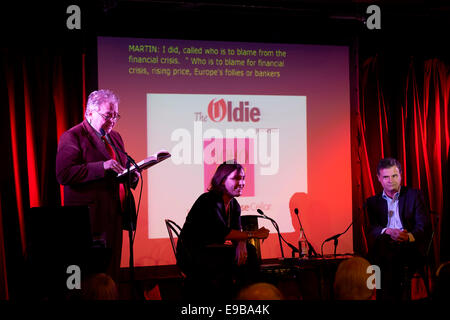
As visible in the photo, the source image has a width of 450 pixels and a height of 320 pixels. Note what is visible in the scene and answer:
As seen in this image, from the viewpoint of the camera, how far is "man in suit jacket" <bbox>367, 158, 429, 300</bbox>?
13.4ft

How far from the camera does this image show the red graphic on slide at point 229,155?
500 cm

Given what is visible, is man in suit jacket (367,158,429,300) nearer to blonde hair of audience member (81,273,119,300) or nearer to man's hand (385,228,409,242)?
man's hand (385,228,409,242)

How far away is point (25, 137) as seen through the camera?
465cm

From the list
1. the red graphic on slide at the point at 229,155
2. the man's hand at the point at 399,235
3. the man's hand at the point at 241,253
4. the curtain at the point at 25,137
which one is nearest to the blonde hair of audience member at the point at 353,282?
the man's hand at the point at 241,253

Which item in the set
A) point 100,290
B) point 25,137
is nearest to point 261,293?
point 100,290

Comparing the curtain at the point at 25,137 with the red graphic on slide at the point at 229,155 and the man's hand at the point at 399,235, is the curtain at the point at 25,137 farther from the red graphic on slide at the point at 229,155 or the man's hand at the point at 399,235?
the man's hand at the point at 399,235

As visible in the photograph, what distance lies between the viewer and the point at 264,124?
5.14m

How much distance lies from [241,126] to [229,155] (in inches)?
13.5

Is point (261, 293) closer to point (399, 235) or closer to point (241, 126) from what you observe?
point (399, 235)

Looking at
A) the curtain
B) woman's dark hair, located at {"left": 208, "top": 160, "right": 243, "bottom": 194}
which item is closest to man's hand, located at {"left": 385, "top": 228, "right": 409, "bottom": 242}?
woman's dark hair, located at {"left": 208, "top": 160, "right": 243, "bottom": 194}

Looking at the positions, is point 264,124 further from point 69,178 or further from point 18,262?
point 18,262

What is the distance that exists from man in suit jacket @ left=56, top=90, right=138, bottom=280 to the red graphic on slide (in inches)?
52.0

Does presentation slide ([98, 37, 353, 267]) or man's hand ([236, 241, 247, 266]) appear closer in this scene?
man's hand ([236, 241, 247, 266])

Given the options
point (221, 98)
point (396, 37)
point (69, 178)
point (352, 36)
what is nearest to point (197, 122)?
point (221, 98)
